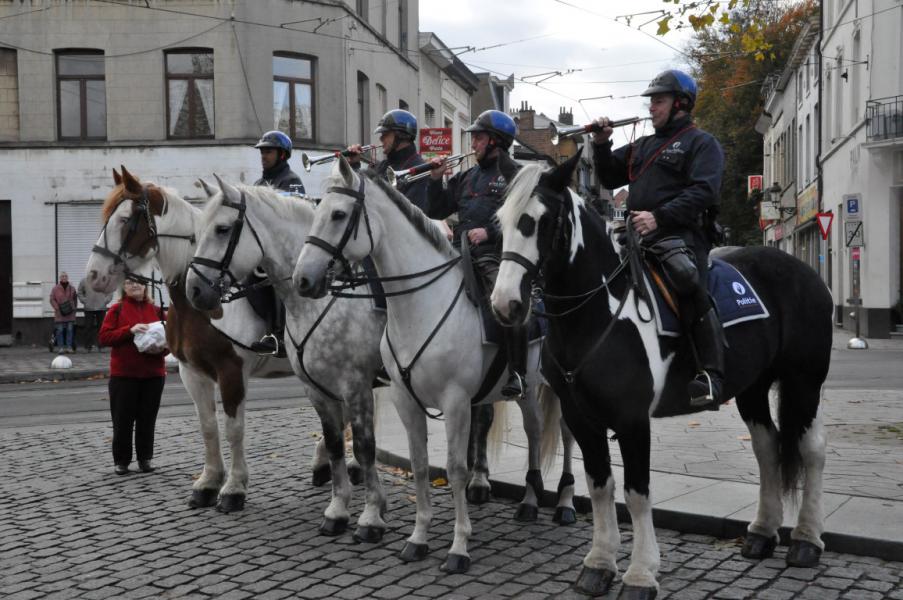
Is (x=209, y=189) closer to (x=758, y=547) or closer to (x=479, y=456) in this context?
(x=479, y=456)

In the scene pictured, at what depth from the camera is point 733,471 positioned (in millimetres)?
7535

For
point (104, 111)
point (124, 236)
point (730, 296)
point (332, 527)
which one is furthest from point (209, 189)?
point (104, 111)

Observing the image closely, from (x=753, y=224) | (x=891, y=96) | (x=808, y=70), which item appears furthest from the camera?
(x=753, y=224)

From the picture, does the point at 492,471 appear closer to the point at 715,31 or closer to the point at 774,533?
the point at 774,533

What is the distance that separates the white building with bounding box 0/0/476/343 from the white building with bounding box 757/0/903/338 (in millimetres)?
15479

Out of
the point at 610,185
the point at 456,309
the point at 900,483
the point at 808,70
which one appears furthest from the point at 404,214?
the point at 808,70

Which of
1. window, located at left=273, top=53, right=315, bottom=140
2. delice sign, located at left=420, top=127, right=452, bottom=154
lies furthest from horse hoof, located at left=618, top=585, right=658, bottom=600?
window, located at left=273, top=53, right=315, bottom=140

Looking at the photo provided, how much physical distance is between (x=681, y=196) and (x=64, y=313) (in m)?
20.3

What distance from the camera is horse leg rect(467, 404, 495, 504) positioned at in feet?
23.9

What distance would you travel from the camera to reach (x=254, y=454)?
9328 mm

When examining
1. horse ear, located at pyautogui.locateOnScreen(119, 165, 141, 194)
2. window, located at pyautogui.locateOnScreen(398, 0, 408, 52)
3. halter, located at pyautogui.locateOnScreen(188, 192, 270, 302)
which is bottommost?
halter, located at pyautogui.locateOnScreen(188, 192, 270, 302)

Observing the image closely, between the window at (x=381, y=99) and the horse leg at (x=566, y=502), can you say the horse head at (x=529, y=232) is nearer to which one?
the horse leg at (x=566, y=502)

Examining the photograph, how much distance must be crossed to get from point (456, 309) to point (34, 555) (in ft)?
10.3

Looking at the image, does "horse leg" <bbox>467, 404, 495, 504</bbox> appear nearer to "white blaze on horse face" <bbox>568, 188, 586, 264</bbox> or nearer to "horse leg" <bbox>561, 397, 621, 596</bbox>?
"horse leg" <bbox>561, 397, 621, 596</bbox>
